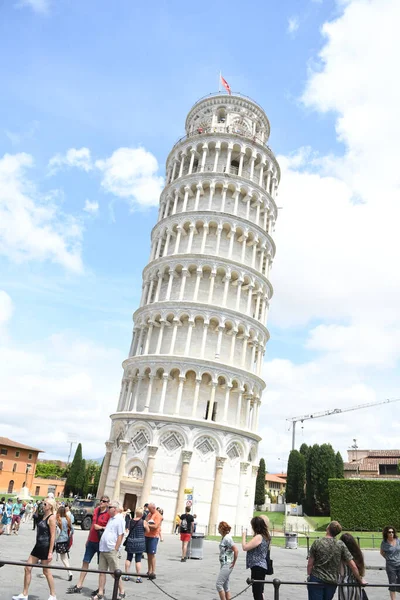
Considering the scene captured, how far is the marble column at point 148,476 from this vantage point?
112ft

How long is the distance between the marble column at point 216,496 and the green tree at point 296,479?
36.3 meters

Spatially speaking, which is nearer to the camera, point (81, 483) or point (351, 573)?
point (351, 573)

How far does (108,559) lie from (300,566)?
1135cm

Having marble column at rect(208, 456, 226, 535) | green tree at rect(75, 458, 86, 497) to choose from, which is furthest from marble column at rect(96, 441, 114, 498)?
green tree at rect(75, 458, 86, 497)

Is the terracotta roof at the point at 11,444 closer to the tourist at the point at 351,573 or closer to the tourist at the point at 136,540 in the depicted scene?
the tourist at the point at 136,540

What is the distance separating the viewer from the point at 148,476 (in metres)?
34.8

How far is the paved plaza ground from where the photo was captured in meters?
11.2

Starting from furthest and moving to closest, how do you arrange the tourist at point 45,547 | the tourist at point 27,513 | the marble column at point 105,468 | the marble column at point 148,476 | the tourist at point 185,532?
the marble column at point 105,468 < the tourist at point 27,513 < the marble column at point 148,476 < the tourist at point 185,532 < the tourist at point 45,547

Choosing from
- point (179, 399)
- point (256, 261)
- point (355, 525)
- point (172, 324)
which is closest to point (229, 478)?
point (179, 399)

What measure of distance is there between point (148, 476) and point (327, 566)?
2841 cm

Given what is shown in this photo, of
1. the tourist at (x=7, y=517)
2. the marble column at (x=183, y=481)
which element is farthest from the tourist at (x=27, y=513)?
the tourist at (x=7, y=517)

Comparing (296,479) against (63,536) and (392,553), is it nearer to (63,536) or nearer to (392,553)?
(392,553)

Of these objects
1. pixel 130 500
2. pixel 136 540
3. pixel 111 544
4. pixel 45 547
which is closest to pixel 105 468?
pixel 130 500

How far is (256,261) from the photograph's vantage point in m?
44.8
